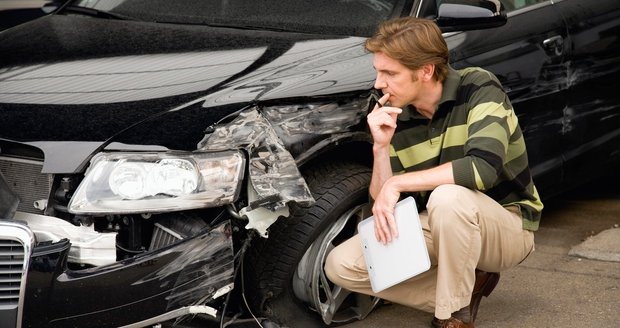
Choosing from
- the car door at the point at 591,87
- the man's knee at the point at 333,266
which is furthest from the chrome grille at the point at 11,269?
the car door at the point at 591,87

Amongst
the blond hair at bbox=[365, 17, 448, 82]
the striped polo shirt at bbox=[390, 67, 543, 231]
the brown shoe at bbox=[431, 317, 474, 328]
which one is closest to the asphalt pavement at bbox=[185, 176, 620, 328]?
the brown shoe at bbox=[431, 317, 474, 328]

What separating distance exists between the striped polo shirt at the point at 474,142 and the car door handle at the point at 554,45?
0.82 m

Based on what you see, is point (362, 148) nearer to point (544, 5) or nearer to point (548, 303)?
point (548, 303)

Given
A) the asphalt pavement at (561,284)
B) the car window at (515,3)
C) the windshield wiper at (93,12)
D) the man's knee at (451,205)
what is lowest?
the asphalt pavement at (561,284)

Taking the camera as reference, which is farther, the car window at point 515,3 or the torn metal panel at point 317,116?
the car window at point 515,3

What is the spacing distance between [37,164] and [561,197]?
3.36 m

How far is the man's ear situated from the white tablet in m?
0.44

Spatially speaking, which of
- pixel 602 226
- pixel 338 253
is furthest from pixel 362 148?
pixel 602 226

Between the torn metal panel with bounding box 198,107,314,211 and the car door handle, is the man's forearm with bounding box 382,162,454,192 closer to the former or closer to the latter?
the torn metal panel with bounding box 198,107,314,211

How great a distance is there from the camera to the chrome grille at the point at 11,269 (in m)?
2.94

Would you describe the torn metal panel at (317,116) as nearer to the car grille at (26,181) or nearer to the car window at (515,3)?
the car grille at (26,181)

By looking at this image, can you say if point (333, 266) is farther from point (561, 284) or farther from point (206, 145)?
point (561, 284)

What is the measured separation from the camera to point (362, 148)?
12.5ft

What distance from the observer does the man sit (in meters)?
3.43
